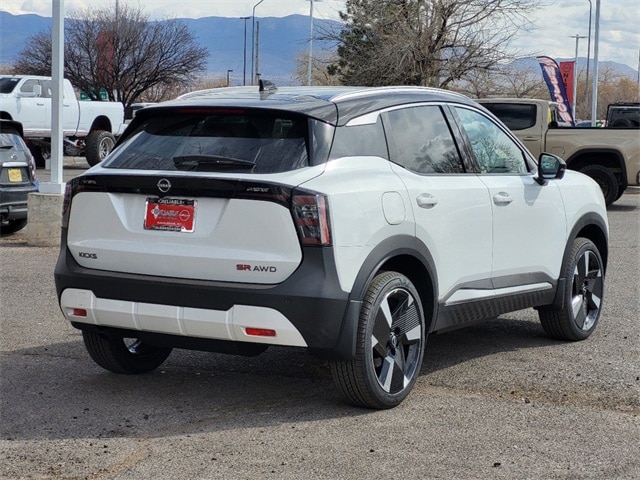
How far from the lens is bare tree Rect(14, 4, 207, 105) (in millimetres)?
50906

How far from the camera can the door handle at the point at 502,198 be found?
6.79m

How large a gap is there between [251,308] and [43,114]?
22.0m

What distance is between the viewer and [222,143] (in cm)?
573

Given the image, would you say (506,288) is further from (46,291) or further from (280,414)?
(46,291)

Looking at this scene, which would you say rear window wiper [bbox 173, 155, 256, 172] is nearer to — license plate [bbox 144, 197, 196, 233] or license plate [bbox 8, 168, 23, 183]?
license plate [bbox 144, 197, 196, 233]

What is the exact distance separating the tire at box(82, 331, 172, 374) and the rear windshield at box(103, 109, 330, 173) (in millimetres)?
1107

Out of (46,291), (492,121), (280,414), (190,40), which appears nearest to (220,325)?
(280,414)

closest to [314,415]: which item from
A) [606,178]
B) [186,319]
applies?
[186,319]

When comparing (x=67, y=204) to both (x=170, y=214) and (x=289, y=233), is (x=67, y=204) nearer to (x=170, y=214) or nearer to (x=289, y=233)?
(x=170, y=214)

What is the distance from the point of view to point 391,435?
17.6 feet

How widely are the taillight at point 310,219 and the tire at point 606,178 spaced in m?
14.7

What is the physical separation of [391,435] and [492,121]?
2.72m

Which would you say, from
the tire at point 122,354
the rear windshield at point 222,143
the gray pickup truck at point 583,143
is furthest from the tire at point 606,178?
the rear windshield at point 222,143

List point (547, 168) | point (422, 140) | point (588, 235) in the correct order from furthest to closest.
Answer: point (588, 235) → point (547, 168) → point (422, 140)
